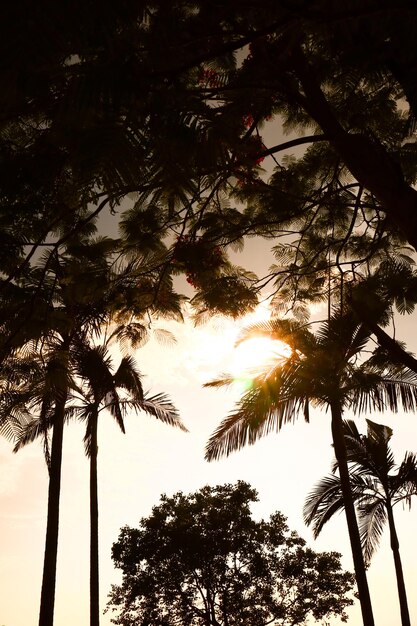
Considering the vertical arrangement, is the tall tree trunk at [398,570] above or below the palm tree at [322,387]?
below

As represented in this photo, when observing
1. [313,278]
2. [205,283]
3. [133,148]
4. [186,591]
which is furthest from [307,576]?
[133,148]

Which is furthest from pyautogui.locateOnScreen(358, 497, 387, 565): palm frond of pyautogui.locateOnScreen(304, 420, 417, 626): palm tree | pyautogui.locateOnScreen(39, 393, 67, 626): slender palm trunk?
pyautogui.locateOnScreen(39, 393, 67, 626): slender palm trunk

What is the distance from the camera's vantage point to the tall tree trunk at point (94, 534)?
12055mm

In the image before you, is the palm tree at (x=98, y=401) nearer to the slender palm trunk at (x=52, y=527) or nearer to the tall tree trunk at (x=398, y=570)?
the slender palm trunk at (x=52, y=527)

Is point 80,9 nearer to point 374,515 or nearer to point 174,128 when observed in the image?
point 174,128

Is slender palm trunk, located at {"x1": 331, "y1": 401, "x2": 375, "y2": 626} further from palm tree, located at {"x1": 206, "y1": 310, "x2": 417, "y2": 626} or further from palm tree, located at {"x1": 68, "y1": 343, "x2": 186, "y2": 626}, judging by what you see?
palm tree, located at {"x1": 68, "y1": 343, "x2": 186, "y2": 626}

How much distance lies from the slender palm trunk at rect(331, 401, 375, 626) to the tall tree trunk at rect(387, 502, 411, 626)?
473 centimetres

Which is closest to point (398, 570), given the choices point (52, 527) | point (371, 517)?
point (371, 517)

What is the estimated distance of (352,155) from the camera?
3121mm

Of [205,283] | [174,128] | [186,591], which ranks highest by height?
[205,283]

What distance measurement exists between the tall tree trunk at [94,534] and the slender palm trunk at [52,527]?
1.50 meters

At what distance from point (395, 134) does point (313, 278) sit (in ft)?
6.73

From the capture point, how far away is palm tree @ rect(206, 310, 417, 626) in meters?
5.76

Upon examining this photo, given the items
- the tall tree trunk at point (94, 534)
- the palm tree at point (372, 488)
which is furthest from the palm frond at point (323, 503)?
the tall tree trunk at point (94, 534)
